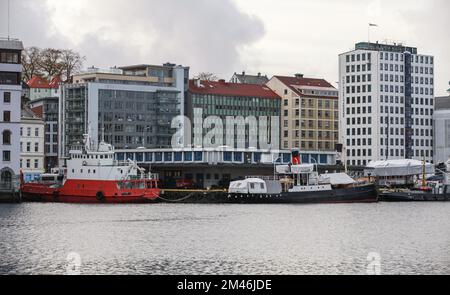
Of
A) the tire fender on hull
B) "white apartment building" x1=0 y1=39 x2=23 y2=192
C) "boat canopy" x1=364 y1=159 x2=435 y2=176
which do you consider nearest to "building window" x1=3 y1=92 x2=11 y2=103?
"white apartment building" x1=0 y1=39 x2=23 y2=192

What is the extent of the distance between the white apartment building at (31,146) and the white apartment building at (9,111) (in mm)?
37644

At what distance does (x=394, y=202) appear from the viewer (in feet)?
463

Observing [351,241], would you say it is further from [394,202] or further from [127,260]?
[394,202]

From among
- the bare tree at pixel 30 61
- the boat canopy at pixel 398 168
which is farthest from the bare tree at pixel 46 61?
the boat canopy at pixel 398 168

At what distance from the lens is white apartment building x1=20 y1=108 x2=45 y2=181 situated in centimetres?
16175

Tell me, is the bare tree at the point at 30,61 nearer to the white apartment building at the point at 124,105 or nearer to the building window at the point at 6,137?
the white apartment building at the point at 124,105

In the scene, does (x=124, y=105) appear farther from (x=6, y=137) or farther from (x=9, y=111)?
(x=6, y=137)

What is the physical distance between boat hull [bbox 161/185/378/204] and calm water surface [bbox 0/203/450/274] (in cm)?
2059

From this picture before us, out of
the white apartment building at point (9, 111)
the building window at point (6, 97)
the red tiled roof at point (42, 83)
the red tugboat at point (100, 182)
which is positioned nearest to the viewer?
the white apartment building at point (9, 111)

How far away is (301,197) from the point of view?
422 feet

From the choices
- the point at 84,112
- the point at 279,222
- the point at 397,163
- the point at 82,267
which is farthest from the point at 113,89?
the point at 82,267

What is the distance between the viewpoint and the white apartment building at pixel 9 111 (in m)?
121

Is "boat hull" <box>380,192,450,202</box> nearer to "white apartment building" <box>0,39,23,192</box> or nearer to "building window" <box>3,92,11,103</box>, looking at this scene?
"white apartment building" <box>0,39,23,192</box>

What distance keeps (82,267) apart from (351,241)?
23.7m
